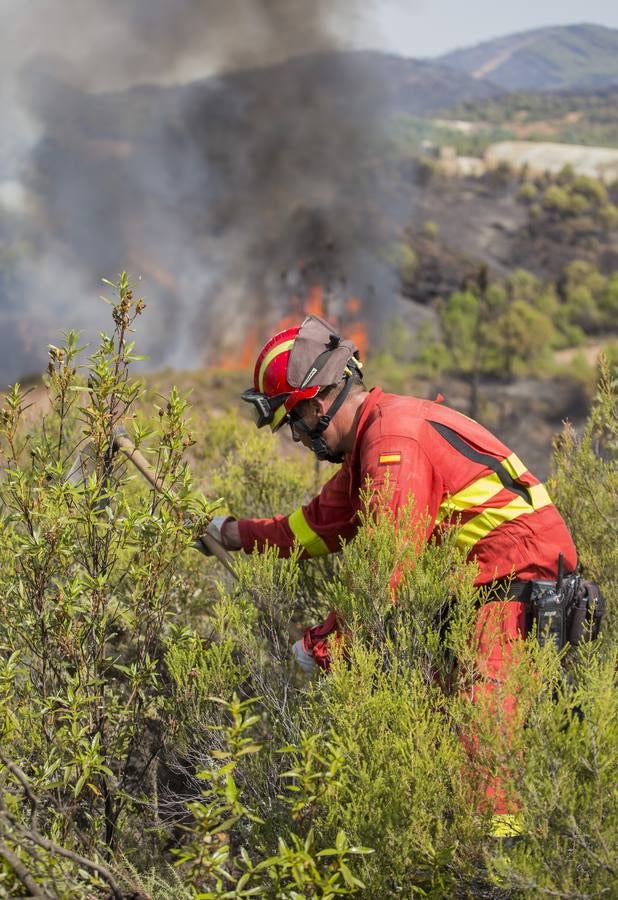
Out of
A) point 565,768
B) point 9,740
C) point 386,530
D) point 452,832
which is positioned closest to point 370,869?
point 452,832

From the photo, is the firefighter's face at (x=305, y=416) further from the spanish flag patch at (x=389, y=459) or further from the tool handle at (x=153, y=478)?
the tool handle at (x=153, y=478)

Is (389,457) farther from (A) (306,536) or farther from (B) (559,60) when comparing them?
(B) (559,60)

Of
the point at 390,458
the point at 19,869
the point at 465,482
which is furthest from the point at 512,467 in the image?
the point at 19,869

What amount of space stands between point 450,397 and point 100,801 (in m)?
29.0

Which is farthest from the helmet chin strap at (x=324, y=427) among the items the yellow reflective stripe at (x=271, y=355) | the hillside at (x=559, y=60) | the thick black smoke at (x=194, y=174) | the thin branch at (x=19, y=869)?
the hillside at (x=559, y=60)

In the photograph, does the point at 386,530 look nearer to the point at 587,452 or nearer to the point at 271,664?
the point at 271,664

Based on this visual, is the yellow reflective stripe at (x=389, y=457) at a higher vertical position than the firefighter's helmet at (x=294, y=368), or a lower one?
lower

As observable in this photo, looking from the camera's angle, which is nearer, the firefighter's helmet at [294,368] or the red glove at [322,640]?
the red glove at [322,640]

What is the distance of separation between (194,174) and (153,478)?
48.7 metres

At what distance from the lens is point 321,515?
3.55 m

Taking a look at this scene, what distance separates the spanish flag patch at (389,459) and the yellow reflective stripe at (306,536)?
731 millimetres

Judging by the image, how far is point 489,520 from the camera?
3.04m

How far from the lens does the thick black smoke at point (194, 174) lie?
129 feet

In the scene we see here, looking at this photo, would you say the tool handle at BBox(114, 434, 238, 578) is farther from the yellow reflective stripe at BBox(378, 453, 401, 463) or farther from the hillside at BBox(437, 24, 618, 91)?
the hillside at BBox(437, 24, 618, 91)
